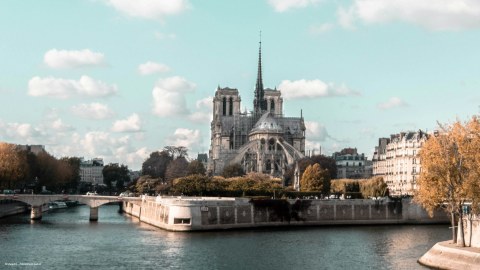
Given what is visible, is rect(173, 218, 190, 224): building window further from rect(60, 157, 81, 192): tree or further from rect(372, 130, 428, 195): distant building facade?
rect(60, 157, 81, 192): tree

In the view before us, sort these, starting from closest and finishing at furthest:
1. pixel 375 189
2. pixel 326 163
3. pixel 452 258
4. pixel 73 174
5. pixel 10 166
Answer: pixel 452 258, pixel 375 189, pixel 10 166, pixel 326 163, pixel 73 174

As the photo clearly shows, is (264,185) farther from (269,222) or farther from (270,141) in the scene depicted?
(270,141)

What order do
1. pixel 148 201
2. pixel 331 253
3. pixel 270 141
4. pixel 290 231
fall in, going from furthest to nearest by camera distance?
pixel 270 141, pixel 148 201, pixel 290 231, pixel 331 253

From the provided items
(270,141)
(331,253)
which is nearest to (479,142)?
(331,253)

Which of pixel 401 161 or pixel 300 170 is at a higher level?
pixel 401 161

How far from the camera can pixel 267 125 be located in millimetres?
194375

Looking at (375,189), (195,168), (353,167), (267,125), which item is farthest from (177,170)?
(375,189)

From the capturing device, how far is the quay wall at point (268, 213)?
273ft

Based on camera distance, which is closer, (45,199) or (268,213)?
(268,213)

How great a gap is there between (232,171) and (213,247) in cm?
10139

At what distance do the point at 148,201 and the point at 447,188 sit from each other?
5751 cm

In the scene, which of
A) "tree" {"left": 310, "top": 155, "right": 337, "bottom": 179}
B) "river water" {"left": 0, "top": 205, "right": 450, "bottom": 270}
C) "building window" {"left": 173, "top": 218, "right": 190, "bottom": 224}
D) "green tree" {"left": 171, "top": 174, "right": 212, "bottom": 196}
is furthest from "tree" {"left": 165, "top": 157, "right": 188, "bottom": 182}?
"building window" {"left": 173, "top": 218, "right": 190, "bottom": 224}

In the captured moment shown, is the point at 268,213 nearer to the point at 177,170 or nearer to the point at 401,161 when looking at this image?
the point at 401,161

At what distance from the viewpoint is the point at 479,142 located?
170 feet
